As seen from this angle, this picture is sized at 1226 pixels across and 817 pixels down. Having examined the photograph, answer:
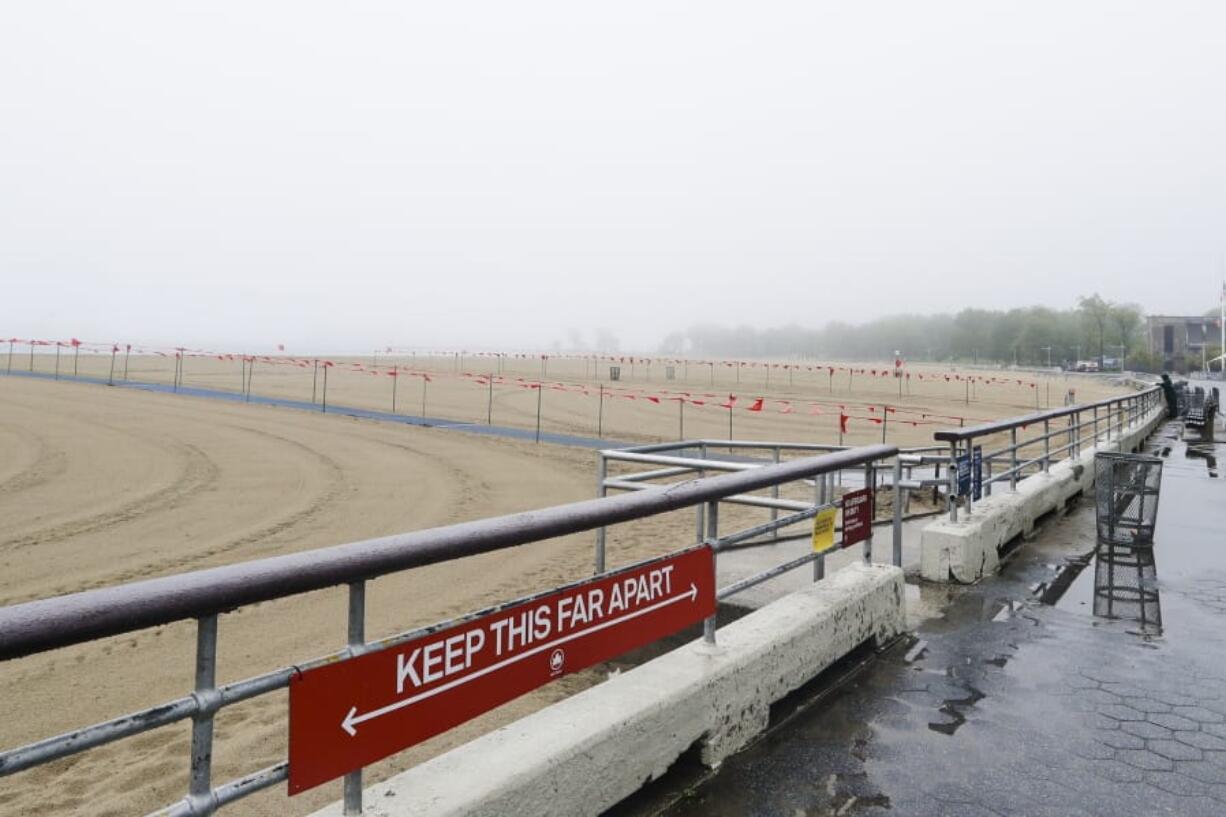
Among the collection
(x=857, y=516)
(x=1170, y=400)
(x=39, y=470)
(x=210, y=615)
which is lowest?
(x=39, y=470)

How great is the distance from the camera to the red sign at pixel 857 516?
4.95m

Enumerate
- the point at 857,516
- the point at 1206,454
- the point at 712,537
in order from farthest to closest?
the point at 1206,454 < the point at 857,516 < the point at 712,537

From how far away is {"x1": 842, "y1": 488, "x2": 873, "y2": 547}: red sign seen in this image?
4945mm

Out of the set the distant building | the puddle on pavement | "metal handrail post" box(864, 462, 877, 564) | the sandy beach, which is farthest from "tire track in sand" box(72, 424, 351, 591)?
the distant building

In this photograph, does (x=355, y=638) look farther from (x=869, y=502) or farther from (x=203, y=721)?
(x=869, y=502)

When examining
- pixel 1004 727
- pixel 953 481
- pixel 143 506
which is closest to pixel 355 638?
pixel 1004 727

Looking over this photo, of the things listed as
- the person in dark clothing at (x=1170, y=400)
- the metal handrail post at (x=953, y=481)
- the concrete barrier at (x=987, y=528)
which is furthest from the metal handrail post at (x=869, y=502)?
the person in dark clothing at (x=1170, y=400)

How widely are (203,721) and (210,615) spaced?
0.24 metres

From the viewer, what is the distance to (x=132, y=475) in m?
13.8

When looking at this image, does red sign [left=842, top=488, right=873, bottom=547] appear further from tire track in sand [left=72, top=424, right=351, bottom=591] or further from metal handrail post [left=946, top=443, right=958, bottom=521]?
tire track in sand [left=72, top=424, right=351, bottom=591]

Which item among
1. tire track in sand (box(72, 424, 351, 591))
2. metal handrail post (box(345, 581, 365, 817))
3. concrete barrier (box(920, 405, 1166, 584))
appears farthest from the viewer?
tire track in sand (box(72, 424, 351, 591))

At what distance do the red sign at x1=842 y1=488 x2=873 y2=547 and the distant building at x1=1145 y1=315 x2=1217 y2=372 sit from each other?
501ft

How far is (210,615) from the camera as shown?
1908mm

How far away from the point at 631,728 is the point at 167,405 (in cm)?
2572
